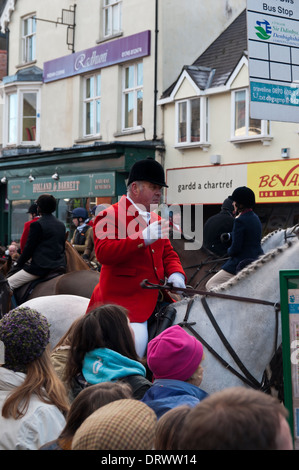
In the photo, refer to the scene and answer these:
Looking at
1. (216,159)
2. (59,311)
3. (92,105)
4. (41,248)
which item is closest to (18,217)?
(92,105)

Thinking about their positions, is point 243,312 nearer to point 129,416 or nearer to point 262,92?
point 129,416

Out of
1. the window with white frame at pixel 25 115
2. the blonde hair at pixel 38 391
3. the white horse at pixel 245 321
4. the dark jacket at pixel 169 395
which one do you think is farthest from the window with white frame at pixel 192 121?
the blonde hair at pixel 38 391

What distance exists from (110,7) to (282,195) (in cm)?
983

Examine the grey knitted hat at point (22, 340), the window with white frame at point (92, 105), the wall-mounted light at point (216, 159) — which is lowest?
the grey knitted hat at point (22, 340)

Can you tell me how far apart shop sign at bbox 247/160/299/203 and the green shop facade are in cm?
391

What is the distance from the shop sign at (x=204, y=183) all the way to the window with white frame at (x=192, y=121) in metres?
0.87

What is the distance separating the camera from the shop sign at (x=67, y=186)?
22422 mm

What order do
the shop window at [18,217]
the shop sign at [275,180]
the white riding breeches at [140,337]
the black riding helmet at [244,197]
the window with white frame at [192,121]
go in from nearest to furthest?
the white riding breeches at [140,337] → the black riding helmet at [244,197] → the shop sign at [275,180] → the window with white frame at [192,121] → the shop window at [18,217]

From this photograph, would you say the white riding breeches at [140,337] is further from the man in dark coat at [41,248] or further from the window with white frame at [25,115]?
the window with white frame at [25,115]

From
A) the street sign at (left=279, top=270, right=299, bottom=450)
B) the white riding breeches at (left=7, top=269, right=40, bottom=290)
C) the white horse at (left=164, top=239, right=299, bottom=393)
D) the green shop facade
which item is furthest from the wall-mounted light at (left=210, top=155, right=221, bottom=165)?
the street sign at (left=279, top=270, right=299, bottom=450)

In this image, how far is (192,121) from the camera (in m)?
20.5

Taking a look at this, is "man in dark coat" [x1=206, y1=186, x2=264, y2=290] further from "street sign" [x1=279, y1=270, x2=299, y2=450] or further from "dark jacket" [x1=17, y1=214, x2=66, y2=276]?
"street sign" [x1=279, y1=270, x2=299, y2=450]

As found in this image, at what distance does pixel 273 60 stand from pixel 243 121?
11308mm
